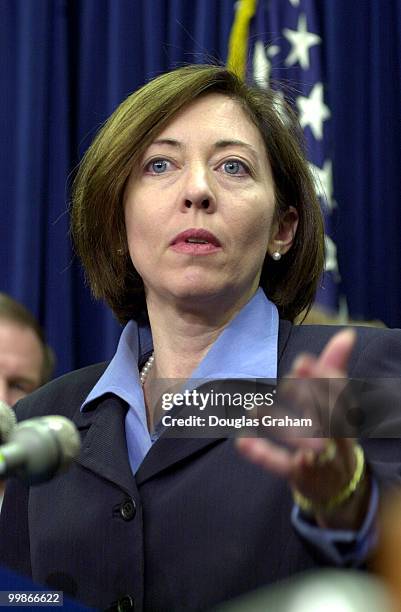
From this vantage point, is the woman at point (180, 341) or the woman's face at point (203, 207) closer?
the woman at point (180, 341)

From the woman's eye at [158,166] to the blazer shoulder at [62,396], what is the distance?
306 millimetres

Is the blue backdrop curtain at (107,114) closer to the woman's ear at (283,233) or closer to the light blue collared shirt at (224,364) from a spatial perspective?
the woman's ear at (283,233)

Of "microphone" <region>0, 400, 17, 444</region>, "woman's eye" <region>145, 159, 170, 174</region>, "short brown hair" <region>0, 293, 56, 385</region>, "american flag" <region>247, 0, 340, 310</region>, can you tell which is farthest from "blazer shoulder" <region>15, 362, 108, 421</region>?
"american flag" <region>247, 0, 340, 310</region>

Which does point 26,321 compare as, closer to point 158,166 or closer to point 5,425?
point 158,166

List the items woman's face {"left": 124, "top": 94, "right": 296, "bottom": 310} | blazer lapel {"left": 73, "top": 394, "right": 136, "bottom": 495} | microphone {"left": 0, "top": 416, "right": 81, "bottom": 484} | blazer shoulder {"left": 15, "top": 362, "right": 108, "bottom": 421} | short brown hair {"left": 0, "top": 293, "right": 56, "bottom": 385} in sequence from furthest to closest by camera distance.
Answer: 1. short brown hair {"left": 0, "top": 293, "right": 56, "bottom": 385}
2. blazer shoulder {"left": 15, "top": 362, "right": 108, "bottom": 421}
3. woman's face {"left": 124, "top": 94, "right": 296, "bottom": 310}
4. blazer lapel {"left": 73, "top": 394, "right": 136, "bottom": 495}
5. microphone {"left": 0, "top": 416, "right": 81, "bottom": 484}

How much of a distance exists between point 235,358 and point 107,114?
1678mm

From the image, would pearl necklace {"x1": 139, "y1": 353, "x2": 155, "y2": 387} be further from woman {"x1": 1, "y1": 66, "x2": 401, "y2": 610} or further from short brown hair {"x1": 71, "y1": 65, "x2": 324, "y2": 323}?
short brown hair {"x1": 71, "y1": 65, "x2": 324, "y2": 323}

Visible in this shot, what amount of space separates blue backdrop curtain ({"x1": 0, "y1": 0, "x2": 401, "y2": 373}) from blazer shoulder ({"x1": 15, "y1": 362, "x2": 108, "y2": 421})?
1.30 metres

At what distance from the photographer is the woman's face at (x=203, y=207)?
1218mm

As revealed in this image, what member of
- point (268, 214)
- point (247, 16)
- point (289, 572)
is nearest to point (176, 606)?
point (289, 572)

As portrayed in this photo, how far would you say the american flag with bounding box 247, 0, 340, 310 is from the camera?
257cm

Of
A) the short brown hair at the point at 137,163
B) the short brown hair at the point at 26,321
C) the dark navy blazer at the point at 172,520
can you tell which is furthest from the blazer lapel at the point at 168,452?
the short brown hair at the point at 26,321

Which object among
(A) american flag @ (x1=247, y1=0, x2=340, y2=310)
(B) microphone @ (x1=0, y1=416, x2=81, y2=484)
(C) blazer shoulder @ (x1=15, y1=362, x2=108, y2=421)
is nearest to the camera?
(B) microphone @ (x1=0, y1=416, x2=81, y2=484)

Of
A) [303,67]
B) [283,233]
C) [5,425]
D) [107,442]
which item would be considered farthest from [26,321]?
[5,425]
